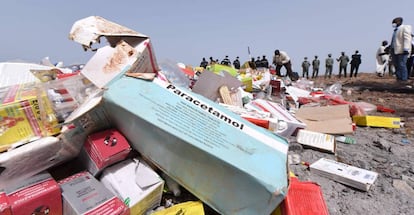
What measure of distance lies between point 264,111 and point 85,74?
133 cm

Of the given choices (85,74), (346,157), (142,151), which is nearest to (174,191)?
(142,151)

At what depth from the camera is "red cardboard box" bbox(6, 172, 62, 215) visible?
85 centimetres

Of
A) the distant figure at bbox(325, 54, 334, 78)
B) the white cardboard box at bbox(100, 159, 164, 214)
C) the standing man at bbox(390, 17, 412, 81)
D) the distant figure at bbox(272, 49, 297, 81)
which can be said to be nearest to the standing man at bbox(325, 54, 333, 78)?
the distant figure at bbox(325, 54, 334, 78)

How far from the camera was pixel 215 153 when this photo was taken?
0.94 meters

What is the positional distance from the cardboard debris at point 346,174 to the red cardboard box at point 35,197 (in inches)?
50.6

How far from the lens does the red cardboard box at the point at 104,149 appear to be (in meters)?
1.04

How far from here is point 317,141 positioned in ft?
5.96

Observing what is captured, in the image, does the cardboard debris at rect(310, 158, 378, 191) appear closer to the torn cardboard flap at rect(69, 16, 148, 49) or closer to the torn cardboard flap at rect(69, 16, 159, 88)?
the torn cardboard flap at rect(69, 16, 159, 88)

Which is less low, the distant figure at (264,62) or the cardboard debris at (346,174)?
the distant figure at (264,62)

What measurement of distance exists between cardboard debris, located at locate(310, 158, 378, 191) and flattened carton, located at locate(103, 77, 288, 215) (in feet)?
1.44

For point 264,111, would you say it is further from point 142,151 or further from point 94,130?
point 94,130

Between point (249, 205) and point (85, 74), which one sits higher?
point (85, 74)

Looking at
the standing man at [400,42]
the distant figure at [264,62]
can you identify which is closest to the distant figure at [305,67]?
the distant figure at [264,62]

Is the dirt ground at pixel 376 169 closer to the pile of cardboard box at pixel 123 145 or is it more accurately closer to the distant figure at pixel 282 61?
the pile of cardboard box at pixel 123 145
